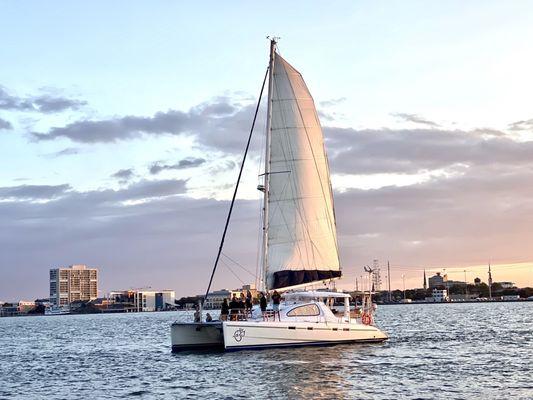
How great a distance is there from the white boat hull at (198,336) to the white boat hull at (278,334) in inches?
134

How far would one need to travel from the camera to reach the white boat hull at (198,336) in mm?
49438

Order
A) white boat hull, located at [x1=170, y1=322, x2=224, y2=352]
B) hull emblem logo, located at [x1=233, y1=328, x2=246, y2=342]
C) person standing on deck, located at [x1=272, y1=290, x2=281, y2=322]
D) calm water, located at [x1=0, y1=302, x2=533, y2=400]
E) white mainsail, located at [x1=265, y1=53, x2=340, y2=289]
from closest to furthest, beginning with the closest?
calm water, located at [x1=0, y1=302, x2=533, y2=400], hull emblem logo, located at [x1=233, y1=328, x2=246, y2=342], person standing on deck, located at [x1=272, y1=290, x2=281, y2=322], white boat hull, located at [x1=170, y1=322, x2=224, y2=352], white mainsail, located at [x1=265, y1=53, x2=340, y2=289]

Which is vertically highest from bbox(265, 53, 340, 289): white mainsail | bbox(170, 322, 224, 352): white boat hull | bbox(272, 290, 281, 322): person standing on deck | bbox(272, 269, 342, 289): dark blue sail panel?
bbox(265, 53, 340, 289): white mainsail

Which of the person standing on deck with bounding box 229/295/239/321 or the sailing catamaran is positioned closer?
the person standing on deck with bounding box 229/295/239/321

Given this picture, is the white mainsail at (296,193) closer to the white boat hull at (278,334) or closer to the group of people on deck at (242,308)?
the group of people on deck at (242,308)

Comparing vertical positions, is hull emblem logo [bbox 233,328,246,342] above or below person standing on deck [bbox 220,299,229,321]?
below

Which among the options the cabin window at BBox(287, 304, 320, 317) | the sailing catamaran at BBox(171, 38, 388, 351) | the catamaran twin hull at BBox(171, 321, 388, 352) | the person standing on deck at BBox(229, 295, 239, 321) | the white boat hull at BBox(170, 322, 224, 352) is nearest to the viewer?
the catamaran twin hull at BBox(171, 321, 388, 352)

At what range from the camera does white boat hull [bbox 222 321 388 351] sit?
45375 millimetres

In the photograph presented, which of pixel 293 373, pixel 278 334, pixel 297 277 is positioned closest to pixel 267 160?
pixel 297 277

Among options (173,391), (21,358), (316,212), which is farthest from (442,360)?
(21,358)

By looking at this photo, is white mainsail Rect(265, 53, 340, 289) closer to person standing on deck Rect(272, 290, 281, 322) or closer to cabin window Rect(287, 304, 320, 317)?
person standing on deck Rect(272, 290, 281, 322)

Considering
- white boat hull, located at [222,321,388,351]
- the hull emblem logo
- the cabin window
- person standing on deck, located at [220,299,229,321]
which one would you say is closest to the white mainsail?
the cabin window

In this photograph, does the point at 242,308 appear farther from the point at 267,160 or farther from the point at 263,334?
the point at 267,160

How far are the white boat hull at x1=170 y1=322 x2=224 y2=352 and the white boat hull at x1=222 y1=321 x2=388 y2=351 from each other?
3397 mm
